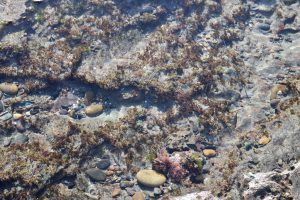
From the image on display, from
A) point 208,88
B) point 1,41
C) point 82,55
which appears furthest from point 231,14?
point 1,41

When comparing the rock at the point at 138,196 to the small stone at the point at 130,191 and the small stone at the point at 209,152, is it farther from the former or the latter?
the small stone at the point at 209,152

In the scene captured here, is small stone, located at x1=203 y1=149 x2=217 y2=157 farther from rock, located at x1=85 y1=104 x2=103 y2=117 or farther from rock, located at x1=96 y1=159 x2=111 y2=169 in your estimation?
rock, located at x1=85 y1=104 x2=103 y2=117

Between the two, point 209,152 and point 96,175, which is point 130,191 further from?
point 209,152

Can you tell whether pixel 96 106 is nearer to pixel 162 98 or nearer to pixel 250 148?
pixel 162 98

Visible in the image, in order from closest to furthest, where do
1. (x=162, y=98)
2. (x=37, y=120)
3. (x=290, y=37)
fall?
(x=37, y=120)
(x=162, y=98)
(x=290, y=37)

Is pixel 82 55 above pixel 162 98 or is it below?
above

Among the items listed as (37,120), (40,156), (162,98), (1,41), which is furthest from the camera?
(1,41)

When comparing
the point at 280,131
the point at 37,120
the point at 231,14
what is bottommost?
the point at 37,120
